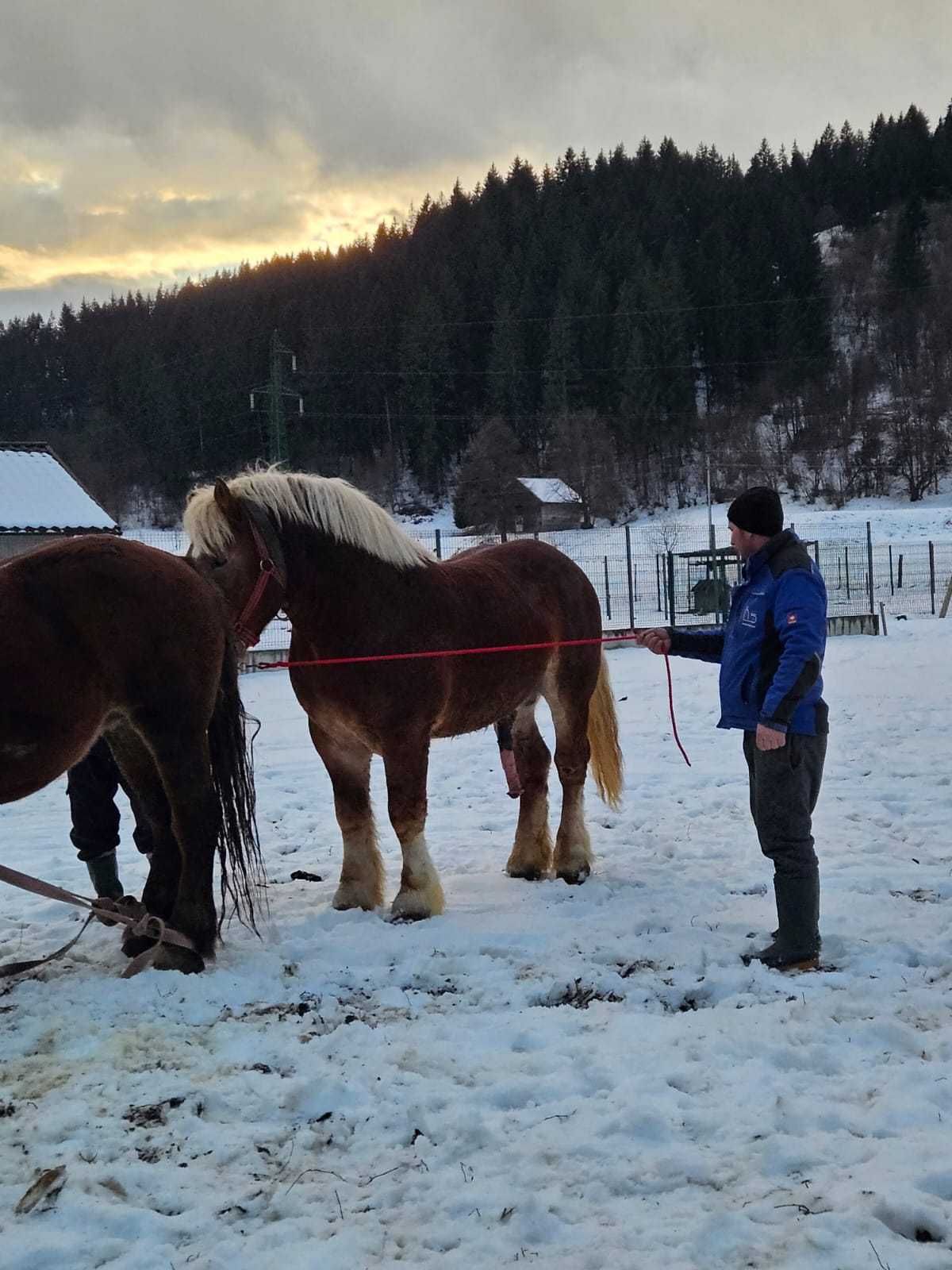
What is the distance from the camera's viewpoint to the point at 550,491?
159ft

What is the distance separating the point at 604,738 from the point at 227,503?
263cm

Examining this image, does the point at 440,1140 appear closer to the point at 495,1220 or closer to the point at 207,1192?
the point at 495,1220

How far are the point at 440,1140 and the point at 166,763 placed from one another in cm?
177

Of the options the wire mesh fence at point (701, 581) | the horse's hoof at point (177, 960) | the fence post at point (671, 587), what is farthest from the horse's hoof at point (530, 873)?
the fence post at point (671, 587)

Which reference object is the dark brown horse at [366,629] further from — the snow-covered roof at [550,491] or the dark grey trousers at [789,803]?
the snow-covered roof at [550,491]

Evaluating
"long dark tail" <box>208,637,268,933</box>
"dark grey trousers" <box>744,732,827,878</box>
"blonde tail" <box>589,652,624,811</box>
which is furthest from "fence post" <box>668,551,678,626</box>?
"long dark tail" <box>208,637,268,933</box>

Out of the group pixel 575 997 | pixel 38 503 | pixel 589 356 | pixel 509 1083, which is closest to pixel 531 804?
pixel 575 997

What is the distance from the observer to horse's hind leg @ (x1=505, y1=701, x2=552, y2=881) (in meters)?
4.96

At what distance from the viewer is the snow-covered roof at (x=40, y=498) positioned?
1524 cm

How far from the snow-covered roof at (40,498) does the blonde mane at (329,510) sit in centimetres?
1226

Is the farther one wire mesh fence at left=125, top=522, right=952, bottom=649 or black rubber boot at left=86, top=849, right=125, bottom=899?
wire mesh fence at left=125, top=522, right=952, bottom=649

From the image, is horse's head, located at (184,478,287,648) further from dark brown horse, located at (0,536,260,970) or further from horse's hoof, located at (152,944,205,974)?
horse's hoof, located at (152,944,205,974)

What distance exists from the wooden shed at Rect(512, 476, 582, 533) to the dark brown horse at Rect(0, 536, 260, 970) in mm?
42666

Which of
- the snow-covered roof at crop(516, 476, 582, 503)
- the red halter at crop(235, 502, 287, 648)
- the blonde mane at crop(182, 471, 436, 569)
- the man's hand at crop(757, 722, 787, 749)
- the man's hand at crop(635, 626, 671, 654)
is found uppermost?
the snow-covered roof at crop(516, 476, 582, 503)
